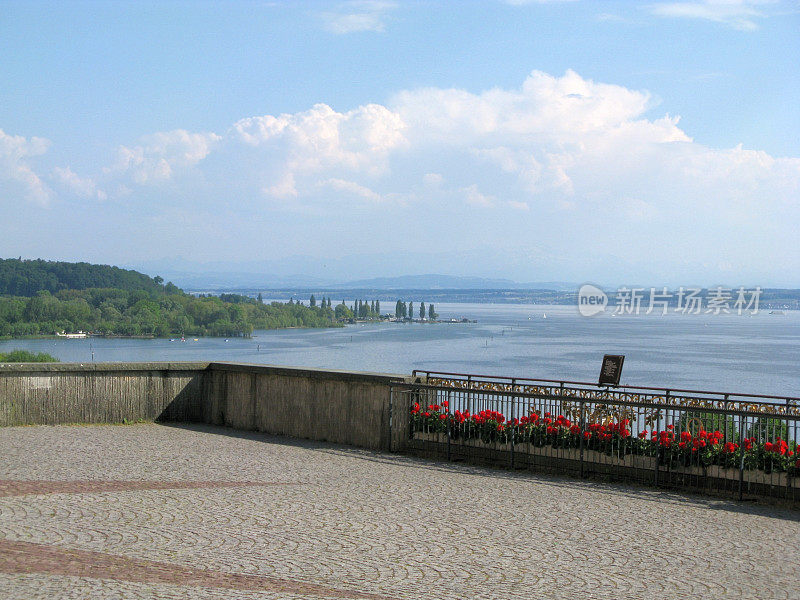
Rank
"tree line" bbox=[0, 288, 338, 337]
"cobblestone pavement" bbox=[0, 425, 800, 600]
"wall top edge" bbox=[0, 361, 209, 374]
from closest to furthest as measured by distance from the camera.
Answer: "cobblestone pavement" bbox=[0, 425, 800, 600] < "wall top edge" bbox=[0, 361, 209, 374] < "tree line" bbox=[0, 288, 338, 337]

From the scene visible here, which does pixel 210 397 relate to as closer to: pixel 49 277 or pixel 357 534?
pixel 357 534

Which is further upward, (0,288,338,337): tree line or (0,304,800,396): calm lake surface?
(0,288,338,337): tree line

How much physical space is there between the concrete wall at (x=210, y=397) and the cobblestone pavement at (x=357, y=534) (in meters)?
1.70

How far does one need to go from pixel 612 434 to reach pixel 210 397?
699cm

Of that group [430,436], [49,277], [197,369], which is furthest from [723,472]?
[49,277]

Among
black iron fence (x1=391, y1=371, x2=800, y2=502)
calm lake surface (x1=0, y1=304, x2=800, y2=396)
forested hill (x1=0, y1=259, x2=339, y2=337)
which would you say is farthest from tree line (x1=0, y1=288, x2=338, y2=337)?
black iron fence (x1=391, y1=371, x2=800, y2=502)

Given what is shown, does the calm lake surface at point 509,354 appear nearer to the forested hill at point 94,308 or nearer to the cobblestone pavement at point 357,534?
the forested hill at point 94,308

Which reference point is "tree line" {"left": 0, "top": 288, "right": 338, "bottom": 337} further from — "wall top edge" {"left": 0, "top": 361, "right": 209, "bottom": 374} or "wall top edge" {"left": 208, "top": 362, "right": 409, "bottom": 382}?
"wall top edge" {"left": 208, "top": 362, "right": 409, "bottom": 382}

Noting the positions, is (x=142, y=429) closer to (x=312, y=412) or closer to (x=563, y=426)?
(x=312, y=412)

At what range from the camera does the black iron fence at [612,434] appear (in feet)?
30.0

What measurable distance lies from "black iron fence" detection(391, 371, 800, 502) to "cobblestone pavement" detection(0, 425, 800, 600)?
1.28 feet

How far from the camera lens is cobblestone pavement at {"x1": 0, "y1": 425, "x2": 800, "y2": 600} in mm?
5539

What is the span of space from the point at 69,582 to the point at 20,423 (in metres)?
8.46

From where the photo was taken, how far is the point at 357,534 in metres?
6.88
